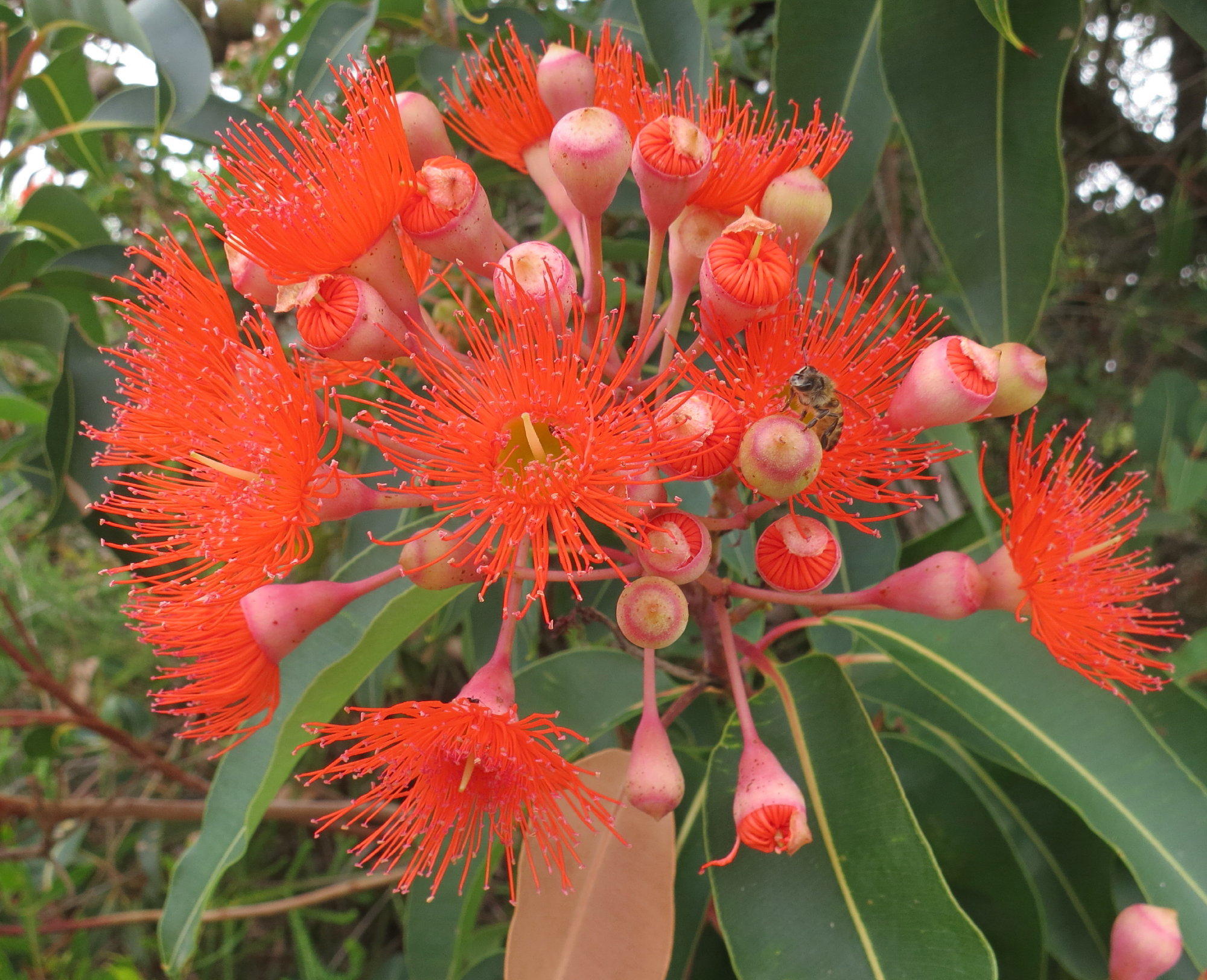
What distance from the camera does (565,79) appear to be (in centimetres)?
98

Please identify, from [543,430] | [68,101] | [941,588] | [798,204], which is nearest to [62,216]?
[68,101]

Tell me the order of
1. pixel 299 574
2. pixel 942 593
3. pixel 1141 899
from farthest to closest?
pixel 299 574, pixel 1141 899, pixel 942 593

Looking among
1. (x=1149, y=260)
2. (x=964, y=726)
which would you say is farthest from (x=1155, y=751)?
(x=1149, y=260)

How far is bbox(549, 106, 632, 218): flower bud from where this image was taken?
34.3 inches

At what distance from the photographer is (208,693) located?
0.93 meters

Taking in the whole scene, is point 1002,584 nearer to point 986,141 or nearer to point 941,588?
point 941,588

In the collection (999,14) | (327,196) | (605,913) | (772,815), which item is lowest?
(605,913)

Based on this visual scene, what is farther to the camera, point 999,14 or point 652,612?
point 999,14

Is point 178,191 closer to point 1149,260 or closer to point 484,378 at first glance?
point 484,378

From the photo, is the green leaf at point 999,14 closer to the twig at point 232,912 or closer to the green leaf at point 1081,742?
the green leaf at point 1081,742

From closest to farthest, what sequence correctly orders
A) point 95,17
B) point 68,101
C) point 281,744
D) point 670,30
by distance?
point 281,744, point 670,30, point 95,17, point 68,101

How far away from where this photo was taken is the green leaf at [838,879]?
85 centimetres

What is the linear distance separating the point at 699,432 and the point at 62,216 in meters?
1.57

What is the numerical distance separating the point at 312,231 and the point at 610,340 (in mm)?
328
